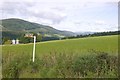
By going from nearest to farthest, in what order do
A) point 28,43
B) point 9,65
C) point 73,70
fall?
point 73,70, point 9,65, point 28,43

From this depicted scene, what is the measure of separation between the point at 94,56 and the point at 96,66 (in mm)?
407

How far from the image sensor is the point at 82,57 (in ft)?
23.8

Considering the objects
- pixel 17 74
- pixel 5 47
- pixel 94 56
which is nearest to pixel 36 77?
pixel 17 74

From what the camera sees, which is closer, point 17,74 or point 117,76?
point 117,76

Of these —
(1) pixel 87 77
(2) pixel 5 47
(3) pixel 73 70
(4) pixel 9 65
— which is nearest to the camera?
(1) pixel 87 77

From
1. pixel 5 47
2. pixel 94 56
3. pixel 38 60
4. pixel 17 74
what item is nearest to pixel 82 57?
pixel 94 56

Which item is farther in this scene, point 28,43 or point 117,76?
point 28,43

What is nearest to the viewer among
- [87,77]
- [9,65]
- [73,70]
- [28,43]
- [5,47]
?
[87,77]

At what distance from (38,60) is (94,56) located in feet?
5.92

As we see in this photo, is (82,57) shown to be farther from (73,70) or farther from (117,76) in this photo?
(117,76)

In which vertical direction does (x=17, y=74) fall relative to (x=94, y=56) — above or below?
below

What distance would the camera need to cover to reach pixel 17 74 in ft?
23.7

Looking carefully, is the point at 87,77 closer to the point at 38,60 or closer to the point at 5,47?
the point at 38,60

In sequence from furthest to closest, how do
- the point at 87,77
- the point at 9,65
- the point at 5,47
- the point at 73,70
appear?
the point at 5,47, the point at 9,65, the point at 73,70, the point at 87,77
